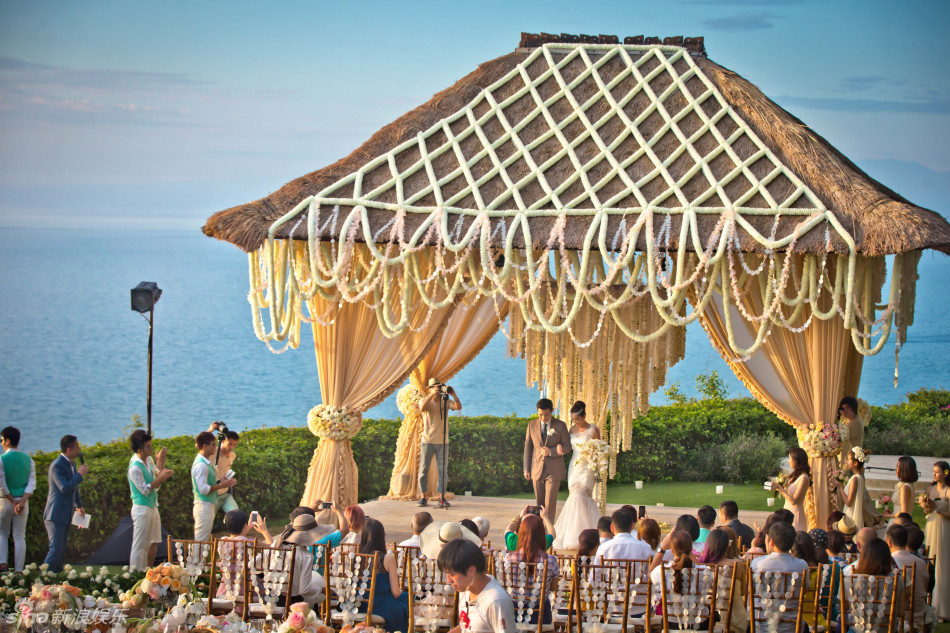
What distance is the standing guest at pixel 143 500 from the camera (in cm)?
670

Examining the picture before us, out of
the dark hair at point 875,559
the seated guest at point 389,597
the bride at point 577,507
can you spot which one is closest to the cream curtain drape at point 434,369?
the bride at point 577,507

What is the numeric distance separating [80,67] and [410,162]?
19205 millimetres

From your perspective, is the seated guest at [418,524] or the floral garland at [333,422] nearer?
the seated guest at [418,524]

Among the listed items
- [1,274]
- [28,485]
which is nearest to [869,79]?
[28,485]

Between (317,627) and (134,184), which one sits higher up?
(134,184)

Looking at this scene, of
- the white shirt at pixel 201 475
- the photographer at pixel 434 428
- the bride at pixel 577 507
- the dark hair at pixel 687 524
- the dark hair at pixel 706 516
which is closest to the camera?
the dark hair at pixel 687 524

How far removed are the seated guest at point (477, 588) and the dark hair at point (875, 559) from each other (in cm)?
203

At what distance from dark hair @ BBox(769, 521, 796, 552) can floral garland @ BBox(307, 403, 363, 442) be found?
3.74 metres

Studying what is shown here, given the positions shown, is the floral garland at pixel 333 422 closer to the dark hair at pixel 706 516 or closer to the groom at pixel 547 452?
the groom at pixel 547 452

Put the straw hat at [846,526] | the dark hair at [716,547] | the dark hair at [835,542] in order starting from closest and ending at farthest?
1. the dark hair at [716,547]
2. the dark hair at [835,542]
3. the straw hat at [846,526]

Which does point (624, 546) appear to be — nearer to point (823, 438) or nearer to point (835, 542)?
point (835, 542)

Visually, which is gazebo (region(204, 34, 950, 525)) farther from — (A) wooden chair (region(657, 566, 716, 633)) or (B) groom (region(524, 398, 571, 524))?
(A) wooden chair (region(657, 566, 716, 633))

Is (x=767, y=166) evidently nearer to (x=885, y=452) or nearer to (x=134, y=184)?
(x=885, y=452)

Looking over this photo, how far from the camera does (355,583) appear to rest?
5031mm
